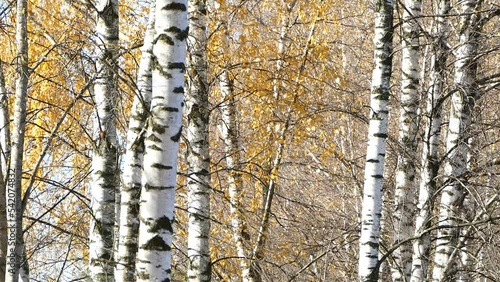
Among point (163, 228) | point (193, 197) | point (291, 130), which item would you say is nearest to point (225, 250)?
point (291, 130)

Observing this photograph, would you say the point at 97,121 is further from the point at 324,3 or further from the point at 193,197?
the point at 324,3

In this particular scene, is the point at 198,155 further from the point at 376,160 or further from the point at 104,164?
the point at 376,160

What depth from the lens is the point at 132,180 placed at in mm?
5895

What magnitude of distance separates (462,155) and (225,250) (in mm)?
3987

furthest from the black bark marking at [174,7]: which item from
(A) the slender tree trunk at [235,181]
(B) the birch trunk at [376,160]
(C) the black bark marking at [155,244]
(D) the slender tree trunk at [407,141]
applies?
(A) the slender tree trunk at [235,181]

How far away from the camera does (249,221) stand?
9188 mm

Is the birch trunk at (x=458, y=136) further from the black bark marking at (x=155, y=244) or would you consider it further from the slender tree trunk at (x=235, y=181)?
the black bark marking at (x=155, y=244)

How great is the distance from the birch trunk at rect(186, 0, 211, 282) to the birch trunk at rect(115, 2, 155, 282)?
1.12 meters

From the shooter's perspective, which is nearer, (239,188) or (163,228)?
(163,228)

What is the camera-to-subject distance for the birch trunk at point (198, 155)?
7.03 metres

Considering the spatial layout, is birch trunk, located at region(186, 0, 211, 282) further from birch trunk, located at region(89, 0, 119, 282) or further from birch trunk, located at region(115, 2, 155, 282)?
birch trunk, located at region(115, 2, 155, 282)

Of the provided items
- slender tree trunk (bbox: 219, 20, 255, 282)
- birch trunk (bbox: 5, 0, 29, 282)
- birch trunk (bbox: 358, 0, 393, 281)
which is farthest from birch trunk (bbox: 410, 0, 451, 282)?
birch trunk (bbox: 5, 0, 29, 282)

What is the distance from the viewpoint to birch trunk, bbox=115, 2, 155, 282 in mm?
5777

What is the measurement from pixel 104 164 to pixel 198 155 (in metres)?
1.10
